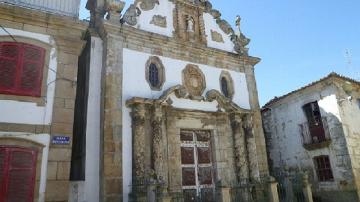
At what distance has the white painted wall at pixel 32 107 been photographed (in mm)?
7660

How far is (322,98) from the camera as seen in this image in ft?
49.5

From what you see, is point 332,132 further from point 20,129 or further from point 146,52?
point 20,129

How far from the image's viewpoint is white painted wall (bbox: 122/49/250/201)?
9.27m

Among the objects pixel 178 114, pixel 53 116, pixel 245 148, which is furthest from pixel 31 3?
pixel 245 148

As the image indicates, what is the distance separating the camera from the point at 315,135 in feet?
50.1

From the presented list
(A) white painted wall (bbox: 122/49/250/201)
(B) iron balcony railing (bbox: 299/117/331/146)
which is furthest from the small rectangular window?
(A) white painted wall (bbox: 122/49/250/201)

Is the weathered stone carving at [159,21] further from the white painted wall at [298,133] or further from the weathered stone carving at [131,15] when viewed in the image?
the white painted wall at [298,133]

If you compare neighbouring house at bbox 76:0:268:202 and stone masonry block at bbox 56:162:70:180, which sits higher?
neighbouring house at bbox 76:0:268:202

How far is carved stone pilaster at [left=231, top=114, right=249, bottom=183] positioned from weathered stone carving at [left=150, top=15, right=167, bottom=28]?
434 centimetres

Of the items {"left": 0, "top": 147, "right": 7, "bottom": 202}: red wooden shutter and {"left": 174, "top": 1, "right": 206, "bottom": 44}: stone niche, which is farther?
{"left": 174, "top": 1, "right": 206, "bottom": 44}: stone niche

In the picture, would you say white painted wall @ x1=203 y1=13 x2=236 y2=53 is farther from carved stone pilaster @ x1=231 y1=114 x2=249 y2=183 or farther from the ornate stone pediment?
carved stone pilaster @ x1=231 y1=114 x2=249 y2=183

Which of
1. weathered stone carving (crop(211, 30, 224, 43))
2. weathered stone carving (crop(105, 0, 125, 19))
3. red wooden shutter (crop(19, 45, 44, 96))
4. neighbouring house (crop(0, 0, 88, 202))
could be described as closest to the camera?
neighbouring house (crop(0, 0, 88, 202))

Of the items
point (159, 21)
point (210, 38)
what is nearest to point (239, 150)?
point (210, 38)

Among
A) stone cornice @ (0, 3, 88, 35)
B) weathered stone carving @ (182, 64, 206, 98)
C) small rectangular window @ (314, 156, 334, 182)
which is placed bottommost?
small rectangular window @ (314, 156, 334, 182)
